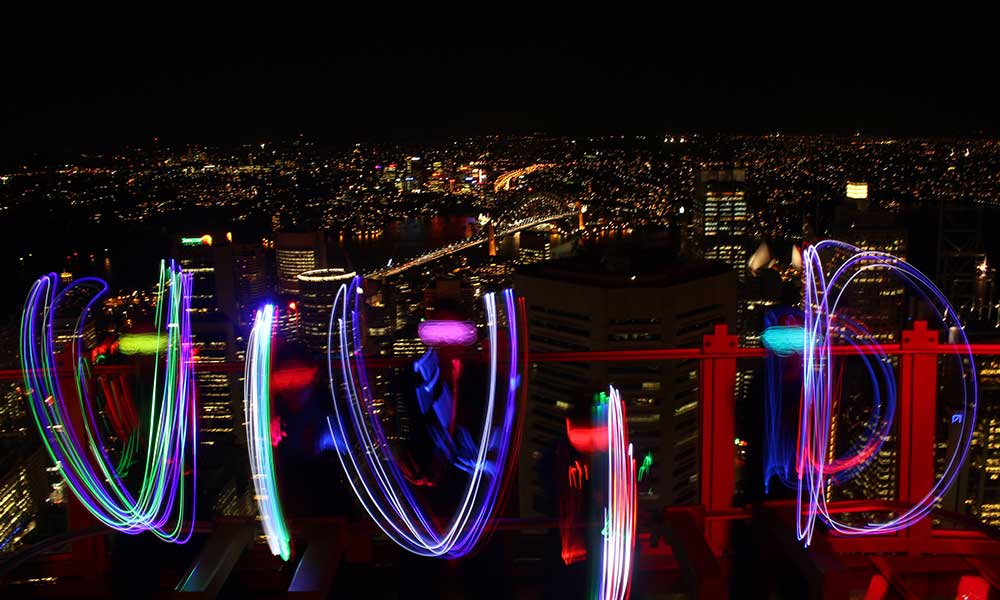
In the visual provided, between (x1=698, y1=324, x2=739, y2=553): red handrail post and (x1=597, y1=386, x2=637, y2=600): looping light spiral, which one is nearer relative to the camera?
(x1=597, y1=386, x2=637, y2=600): looping light spiral

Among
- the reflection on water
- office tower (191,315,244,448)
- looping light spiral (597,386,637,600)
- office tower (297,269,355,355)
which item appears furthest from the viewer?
the reflection on water

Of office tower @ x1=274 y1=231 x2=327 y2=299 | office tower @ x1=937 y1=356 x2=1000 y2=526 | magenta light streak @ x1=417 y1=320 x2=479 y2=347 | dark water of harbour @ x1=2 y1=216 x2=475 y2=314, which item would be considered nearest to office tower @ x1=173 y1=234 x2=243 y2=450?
dark water of harbour @ x1=2 y1=216 x2=475 y2=314

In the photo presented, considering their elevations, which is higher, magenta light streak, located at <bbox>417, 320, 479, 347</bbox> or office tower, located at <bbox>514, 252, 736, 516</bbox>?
magenta light streak, located at <bbox>417, 320, 479, 347</bbox>

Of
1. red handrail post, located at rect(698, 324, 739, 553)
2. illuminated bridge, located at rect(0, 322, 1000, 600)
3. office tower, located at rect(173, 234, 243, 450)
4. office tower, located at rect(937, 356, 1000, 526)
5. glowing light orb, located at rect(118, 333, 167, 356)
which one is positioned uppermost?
glowing light orb, located at rect(118, 333, 167, 356)

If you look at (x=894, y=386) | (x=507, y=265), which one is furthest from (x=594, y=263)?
(x=507, y=265)

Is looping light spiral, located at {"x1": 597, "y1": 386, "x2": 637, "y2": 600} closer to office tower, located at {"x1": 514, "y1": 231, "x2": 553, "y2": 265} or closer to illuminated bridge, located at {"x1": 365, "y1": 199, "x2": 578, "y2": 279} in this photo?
office tower, located at {"x1": 514, "y1": 231, "x2": 553, "y2": 265}

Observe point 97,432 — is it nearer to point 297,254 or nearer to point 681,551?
point 681,551
